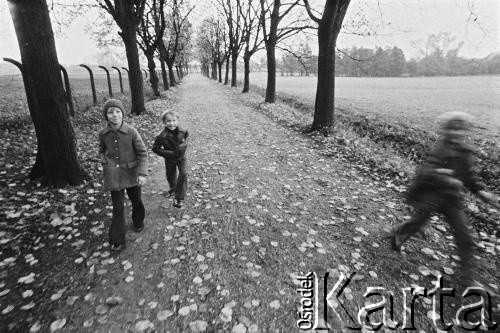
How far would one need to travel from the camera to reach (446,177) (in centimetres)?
305

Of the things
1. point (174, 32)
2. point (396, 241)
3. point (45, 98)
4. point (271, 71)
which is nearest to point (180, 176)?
point (45, 98)

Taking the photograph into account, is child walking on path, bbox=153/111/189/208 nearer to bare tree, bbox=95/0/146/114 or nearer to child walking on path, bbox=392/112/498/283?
child walking on path, bbox=392/112/498/283

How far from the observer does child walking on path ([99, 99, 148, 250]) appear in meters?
3.67

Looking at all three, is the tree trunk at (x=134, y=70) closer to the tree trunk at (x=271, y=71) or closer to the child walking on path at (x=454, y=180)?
the tree trunk at (x=271, y=71)

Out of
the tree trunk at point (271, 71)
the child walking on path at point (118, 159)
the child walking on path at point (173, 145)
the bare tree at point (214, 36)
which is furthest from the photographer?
the bare tree at point (214, 36)

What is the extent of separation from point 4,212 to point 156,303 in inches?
124

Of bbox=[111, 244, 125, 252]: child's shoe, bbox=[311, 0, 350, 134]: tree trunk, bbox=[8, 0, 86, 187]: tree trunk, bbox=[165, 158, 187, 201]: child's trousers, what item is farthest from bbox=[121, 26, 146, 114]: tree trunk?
bbox=[111, 244, 125, 252]: child's shoe

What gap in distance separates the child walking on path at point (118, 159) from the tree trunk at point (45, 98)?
2.17 m

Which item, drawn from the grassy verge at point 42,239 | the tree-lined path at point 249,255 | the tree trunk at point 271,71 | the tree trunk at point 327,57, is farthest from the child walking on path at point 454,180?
the tree trunk at point 271,71

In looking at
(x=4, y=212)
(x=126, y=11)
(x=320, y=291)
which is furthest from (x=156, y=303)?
(x=126, y=11)

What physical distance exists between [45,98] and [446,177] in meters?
6.14

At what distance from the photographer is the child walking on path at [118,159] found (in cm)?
367

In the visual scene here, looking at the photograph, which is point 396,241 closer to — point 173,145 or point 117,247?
point 173,145

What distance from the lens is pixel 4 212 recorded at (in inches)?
173
